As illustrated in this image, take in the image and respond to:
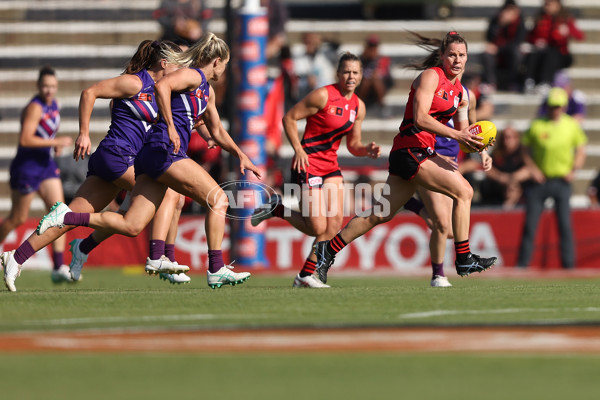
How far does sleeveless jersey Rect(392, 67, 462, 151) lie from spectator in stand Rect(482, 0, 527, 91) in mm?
10717

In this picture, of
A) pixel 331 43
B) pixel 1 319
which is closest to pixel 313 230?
pixel 1 319

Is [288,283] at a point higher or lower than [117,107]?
lower

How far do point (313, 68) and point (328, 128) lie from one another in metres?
9.77

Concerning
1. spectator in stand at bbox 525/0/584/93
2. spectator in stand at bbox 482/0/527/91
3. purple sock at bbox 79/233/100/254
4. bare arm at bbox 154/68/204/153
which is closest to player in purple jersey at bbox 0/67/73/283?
purple sock at bbox 79/233/100/254

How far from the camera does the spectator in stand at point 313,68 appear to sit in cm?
2153

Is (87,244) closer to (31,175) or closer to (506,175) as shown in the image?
(31,175)

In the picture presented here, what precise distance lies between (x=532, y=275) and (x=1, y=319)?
1009 cm

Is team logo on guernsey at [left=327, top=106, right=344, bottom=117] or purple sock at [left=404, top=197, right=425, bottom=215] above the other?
team logo on guernsey at [left=327, top=106, right=344, bottom=117]

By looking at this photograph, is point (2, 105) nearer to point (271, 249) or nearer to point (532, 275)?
point (271, 249)

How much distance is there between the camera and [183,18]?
21.5 meters

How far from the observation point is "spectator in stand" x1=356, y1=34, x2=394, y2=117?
2112 cm

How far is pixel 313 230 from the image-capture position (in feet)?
39.0

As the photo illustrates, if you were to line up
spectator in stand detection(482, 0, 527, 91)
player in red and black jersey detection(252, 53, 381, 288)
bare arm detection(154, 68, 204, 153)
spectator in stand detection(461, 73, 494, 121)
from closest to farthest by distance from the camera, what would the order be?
1. bare arm detection(154, 68, 204, 153)
2. player in red and black jersey detection(252, 53, 381, 288)
3. spectator in stand detection(461, 73, 494, 121)
4. spectator in stand detection(482, 0, 527, 91)

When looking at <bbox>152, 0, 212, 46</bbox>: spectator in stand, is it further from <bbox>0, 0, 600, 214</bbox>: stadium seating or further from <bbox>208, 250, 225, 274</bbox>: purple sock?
<bbox>208, 250, 225, 274</bbox>: purple sock
